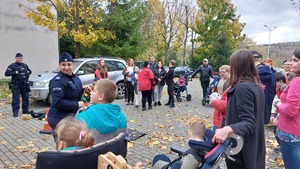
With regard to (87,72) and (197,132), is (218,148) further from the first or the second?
(87,72)

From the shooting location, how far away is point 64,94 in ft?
11.6

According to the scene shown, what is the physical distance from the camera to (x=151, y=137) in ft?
20.8

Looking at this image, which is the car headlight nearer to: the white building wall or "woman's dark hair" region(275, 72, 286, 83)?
"woman's dark hair" region(275, 72, 286, 83)

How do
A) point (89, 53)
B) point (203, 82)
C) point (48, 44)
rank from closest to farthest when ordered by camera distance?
point (203, 82), point (48, 44), point (89, 53)

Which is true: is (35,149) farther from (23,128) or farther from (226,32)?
(226,32)

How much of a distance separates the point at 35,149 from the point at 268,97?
506 centimetres

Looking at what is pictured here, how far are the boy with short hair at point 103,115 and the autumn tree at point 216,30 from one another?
29.6 metres

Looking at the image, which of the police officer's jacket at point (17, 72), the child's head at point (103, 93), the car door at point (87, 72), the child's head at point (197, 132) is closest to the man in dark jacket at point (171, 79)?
the car door at point (87, 72)

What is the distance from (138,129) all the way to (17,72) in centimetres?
Result: 455

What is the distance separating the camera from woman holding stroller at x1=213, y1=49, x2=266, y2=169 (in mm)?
2143

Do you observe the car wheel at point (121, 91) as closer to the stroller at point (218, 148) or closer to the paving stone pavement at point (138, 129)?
the paving stone pavement at point (138, 129)

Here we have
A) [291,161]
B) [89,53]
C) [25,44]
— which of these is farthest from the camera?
[89,53]

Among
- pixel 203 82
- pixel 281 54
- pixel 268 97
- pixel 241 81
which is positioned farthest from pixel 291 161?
pixel 281 54

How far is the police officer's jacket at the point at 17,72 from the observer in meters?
8.36
